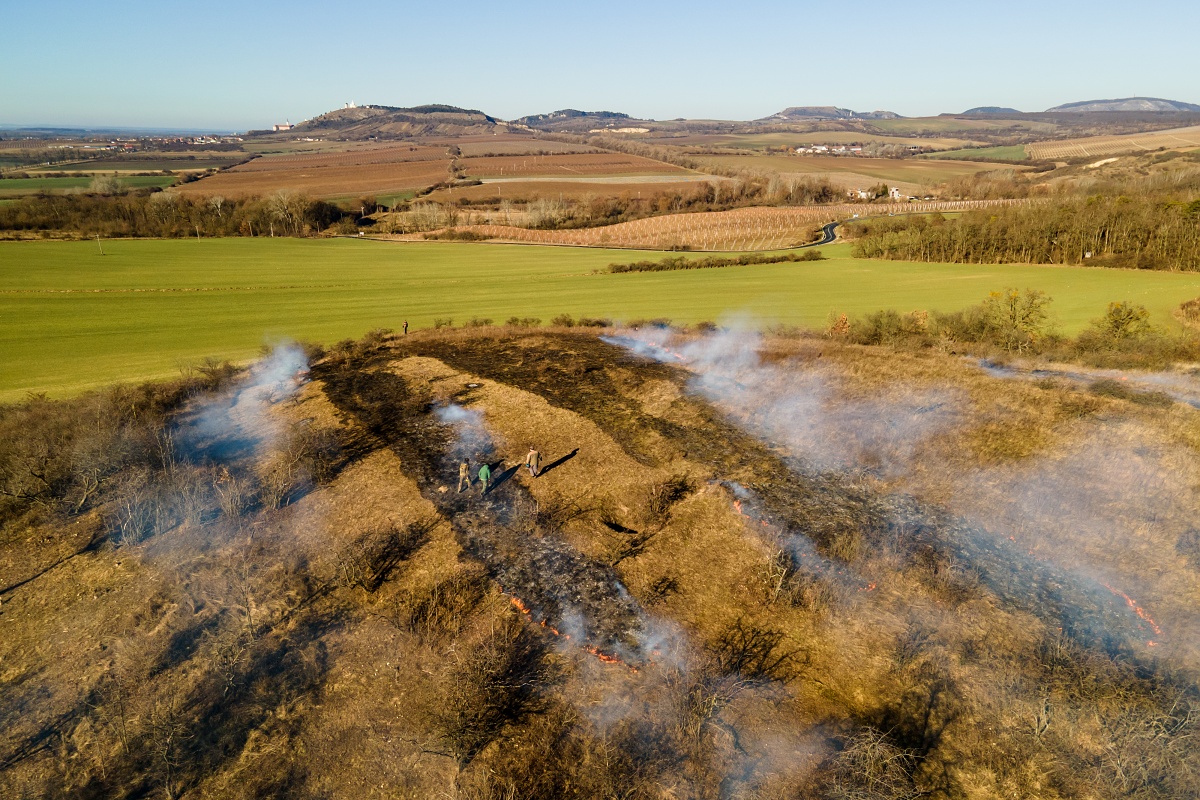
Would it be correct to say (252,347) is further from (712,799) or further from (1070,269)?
(1070,269)

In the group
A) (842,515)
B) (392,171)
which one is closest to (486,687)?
(842,515)

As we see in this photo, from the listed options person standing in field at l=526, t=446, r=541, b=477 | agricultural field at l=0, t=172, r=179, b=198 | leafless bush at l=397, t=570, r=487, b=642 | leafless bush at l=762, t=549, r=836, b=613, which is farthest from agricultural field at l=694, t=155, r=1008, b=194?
leafless bush at l=397, t=570, r=487, b=642

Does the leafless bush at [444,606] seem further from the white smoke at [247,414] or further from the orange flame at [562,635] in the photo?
the white smoke at [247,414]

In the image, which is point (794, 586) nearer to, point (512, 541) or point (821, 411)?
point (512, 541)

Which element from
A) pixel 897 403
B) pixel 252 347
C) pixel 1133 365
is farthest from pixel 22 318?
pixel 1133 365

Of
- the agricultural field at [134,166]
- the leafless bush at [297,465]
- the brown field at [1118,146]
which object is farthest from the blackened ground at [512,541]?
the brown field at [1118,146]
